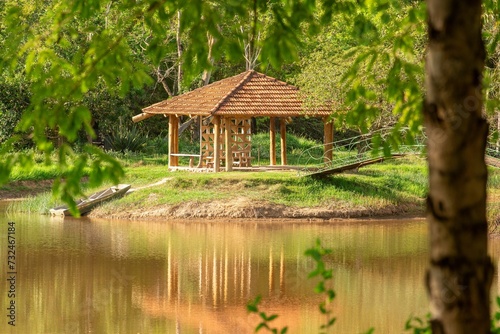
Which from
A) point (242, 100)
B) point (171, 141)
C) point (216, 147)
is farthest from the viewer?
point (171, 141)

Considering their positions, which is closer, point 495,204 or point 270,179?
point 495,204

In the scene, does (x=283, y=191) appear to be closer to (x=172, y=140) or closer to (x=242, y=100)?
(x=242, y=100)

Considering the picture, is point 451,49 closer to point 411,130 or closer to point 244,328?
point 411,130

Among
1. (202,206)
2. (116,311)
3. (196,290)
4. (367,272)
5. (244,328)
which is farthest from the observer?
Result: (202,206)

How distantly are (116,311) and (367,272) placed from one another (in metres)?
4.61

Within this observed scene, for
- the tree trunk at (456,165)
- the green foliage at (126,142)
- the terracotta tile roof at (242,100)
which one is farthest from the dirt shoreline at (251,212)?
the tree trunk at (456,165)

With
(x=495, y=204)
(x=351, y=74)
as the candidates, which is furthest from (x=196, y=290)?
(x=351, y=74)

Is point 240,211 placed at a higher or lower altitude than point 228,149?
lower

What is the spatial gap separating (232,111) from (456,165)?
23.1 meters

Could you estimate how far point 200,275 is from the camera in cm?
1614

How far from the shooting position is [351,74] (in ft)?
20.4

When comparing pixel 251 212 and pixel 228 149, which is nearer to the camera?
pixel 251 212

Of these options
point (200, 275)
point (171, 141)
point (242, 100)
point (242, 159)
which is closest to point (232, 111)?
point (242, 100)

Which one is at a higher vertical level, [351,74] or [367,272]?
[351,74]
